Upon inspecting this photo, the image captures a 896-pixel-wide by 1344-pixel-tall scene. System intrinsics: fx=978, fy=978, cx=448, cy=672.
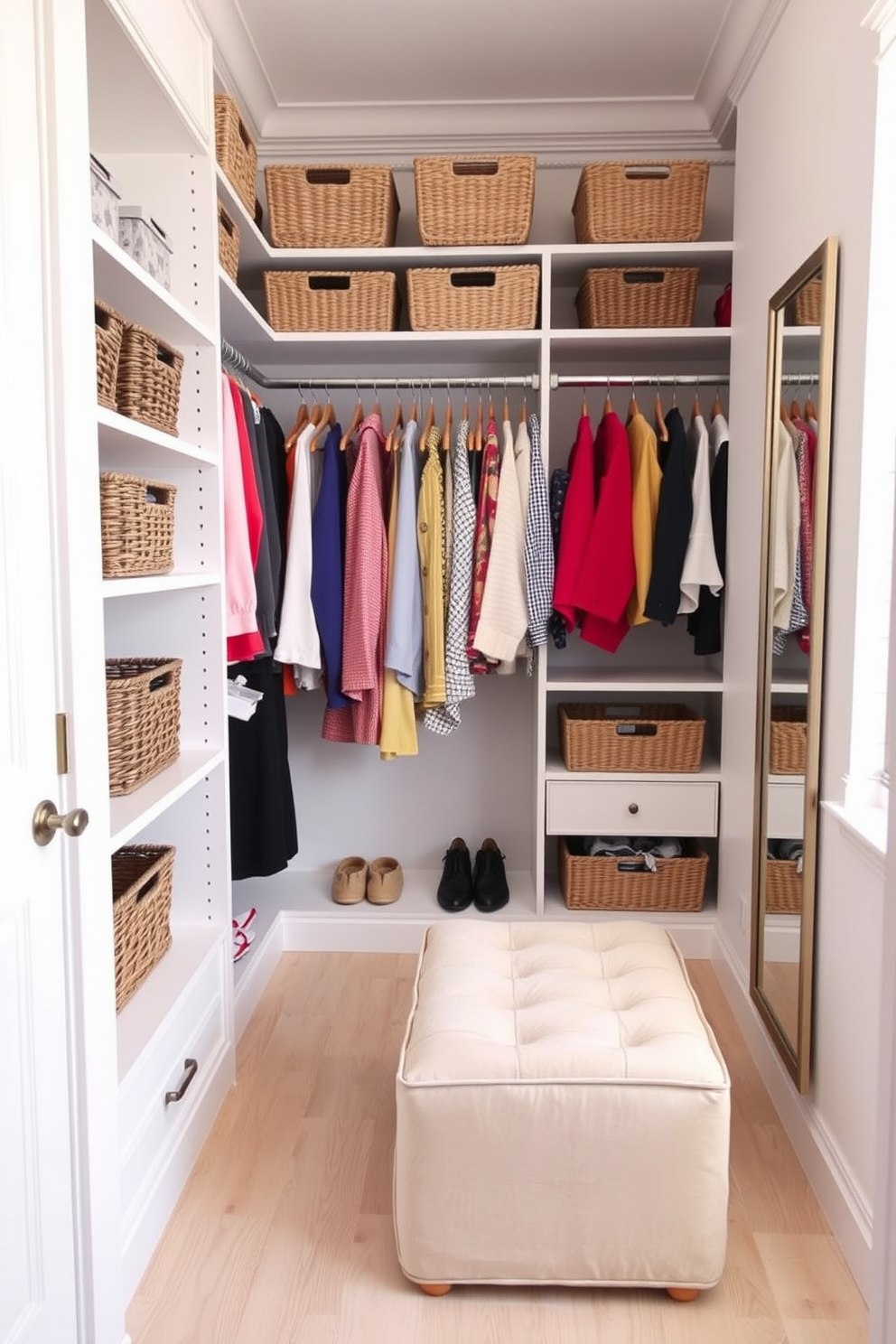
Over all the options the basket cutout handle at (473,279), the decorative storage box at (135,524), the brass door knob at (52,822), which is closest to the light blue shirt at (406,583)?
the basket cutout handle at (473,279)

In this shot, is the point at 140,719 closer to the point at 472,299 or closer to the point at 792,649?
the point at 792,649

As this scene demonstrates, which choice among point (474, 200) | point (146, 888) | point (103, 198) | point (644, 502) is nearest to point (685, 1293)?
point (146, 888)

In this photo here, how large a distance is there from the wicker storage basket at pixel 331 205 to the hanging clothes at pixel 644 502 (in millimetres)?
949

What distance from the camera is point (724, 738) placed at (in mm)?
2865

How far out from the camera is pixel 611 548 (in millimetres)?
2828

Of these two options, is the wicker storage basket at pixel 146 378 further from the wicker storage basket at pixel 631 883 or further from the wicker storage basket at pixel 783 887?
the wicker storage basket at pixel 631 883

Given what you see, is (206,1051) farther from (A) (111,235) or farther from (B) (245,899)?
(A) (111,235)

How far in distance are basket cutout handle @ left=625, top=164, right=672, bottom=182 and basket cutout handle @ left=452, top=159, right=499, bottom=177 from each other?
384 millimetres

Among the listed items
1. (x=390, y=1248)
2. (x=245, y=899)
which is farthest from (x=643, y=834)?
(x=390, y=1248)

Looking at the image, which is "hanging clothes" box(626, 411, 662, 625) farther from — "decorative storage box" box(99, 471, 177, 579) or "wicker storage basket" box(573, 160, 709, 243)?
"decorative storage box" box(99, 471, 177, 579)

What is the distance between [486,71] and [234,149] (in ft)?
2.83

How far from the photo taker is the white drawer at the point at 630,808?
2.95 meters

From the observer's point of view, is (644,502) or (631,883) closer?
(644,502)

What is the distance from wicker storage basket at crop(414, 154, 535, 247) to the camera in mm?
2760
